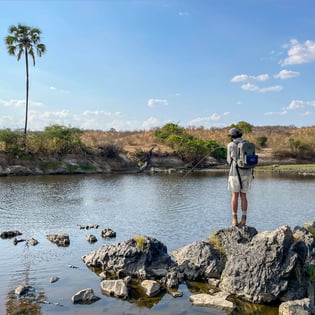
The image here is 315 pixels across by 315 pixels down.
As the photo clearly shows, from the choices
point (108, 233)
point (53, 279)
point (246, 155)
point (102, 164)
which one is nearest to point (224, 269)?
point (246, 155)

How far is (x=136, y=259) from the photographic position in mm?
14180

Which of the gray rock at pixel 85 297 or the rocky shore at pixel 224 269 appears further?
the rocky shore at pixel 224 269

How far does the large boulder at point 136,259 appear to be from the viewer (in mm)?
13805

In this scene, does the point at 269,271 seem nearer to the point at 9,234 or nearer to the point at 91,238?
the point at 91,238

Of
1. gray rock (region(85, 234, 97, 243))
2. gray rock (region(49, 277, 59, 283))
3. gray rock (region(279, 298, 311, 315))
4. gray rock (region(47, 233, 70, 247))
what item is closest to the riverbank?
gray rock (region(85, 234, 97, 243))

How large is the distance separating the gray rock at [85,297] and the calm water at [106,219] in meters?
0.20

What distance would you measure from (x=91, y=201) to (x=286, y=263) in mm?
20945

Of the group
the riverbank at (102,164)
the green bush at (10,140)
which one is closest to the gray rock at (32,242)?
the riverbank at (102,164)

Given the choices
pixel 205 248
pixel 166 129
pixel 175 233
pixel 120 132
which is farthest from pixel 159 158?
pixel 205 248

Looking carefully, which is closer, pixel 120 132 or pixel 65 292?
pixel 65 292

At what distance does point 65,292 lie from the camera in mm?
12398

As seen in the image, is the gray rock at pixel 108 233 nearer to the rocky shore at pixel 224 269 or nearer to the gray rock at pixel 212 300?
the rocky shore at pixel 224 269

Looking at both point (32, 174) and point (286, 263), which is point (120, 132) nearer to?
point (32, 174)

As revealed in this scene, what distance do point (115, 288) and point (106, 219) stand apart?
11.9 m
